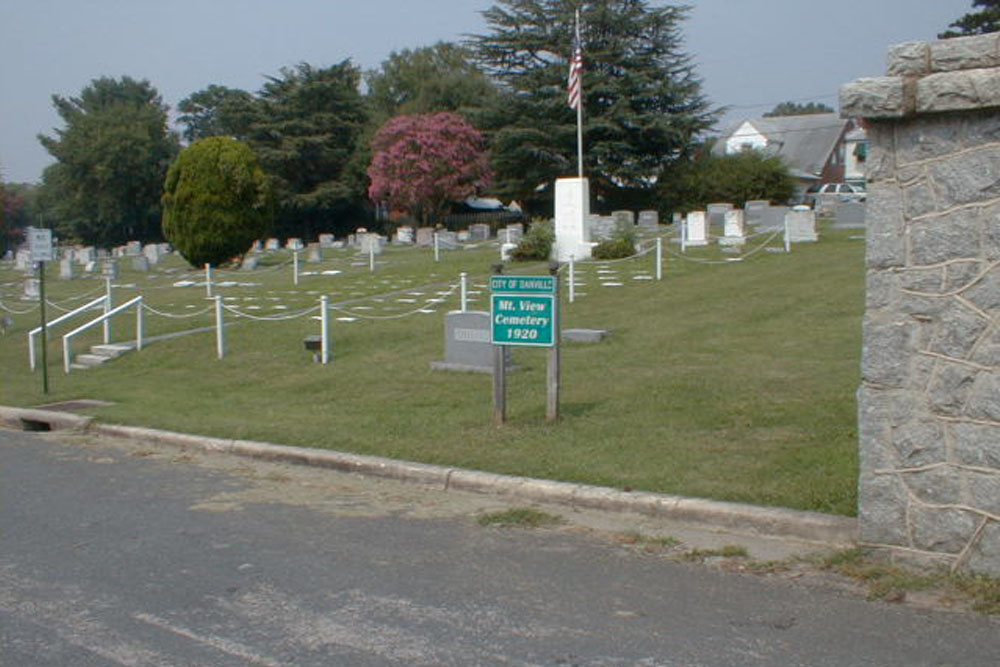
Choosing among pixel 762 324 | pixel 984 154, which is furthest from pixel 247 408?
pixel 984 154

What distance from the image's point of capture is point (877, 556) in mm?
6391

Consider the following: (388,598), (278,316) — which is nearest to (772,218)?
(278,316)

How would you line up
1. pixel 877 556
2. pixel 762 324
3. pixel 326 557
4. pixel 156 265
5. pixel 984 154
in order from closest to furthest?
pixel 984 154, pixel 877 556, pixel 326 557, pixel 762 324, pixel 156 265

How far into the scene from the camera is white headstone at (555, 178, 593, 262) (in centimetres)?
2925

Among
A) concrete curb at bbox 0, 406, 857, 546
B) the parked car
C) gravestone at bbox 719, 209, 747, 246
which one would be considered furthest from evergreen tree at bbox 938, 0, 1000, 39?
concrete curb at bbox 0, 406, 857, 546

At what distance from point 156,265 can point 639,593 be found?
3994 centimetres

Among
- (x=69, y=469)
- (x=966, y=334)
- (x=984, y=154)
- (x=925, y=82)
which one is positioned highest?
(x=925, y=82)

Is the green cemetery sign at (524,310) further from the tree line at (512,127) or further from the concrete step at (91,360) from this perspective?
the tree line at (512,127)

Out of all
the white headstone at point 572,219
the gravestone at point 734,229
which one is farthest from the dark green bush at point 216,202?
the gravestone at point 734,229

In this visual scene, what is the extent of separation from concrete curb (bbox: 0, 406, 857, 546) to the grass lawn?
0.22 metres

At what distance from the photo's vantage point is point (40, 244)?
15.7 meters

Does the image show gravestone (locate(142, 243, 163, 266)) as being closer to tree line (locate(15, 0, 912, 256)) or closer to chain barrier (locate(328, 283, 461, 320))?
tree line (locate(15, 0, 912, 256))

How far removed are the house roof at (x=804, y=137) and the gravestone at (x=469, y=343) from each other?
57907 millimetres

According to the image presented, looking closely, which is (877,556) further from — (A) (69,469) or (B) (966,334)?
(A) (69,469)
